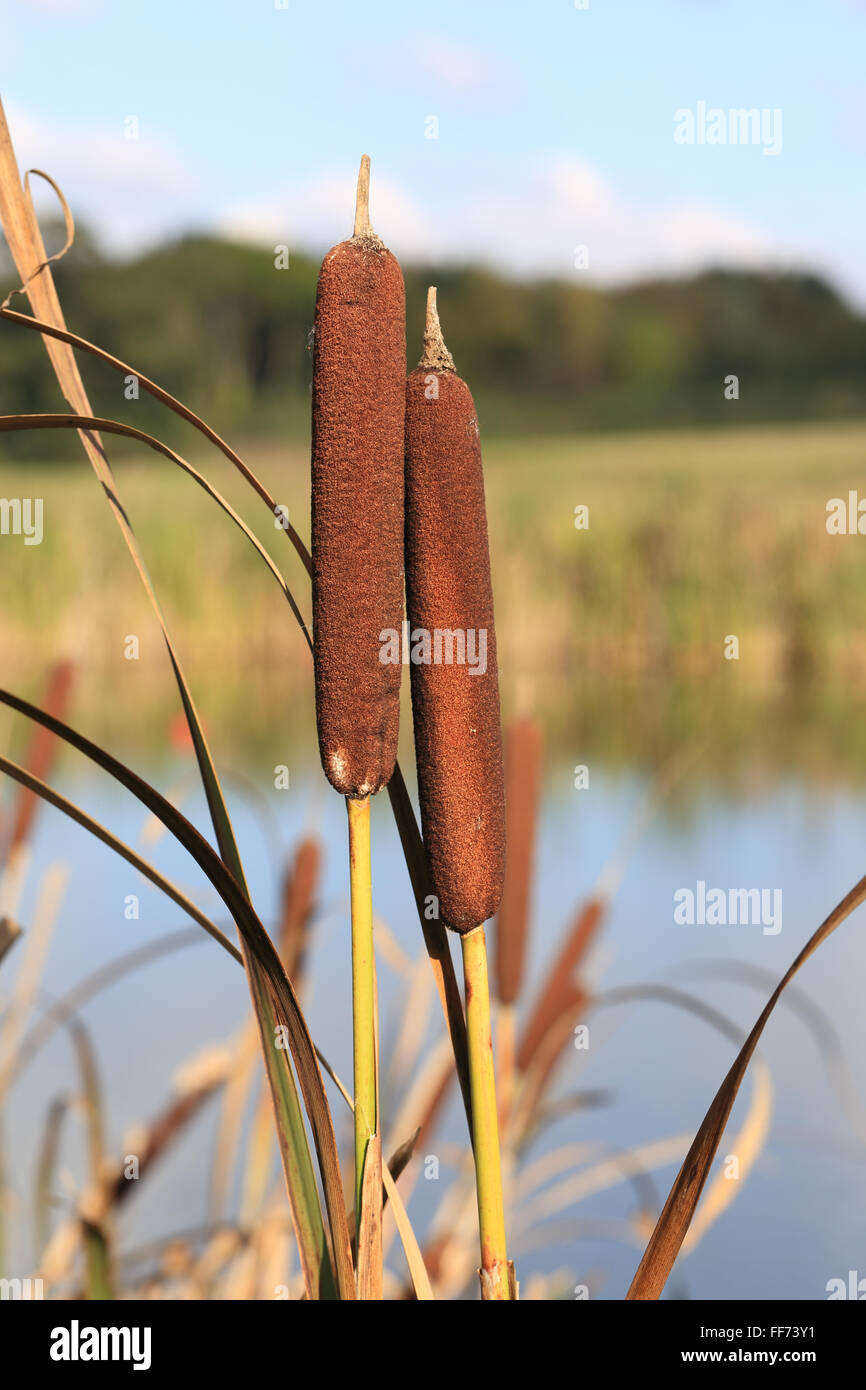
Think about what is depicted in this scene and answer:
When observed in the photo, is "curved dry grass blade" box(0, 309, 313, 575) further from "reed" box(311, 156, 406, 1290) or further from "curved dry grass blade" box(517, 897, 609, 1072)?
"curved dry grass blade" box(517, 897, 609, 1072)

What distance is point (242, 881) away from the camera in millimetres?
576

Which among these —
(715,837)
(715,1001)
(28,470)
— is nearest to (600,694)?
(715,837)

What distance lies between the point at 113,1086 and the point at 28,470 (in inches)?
892

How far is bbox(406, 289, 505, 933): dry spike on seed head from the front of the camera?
569 mm

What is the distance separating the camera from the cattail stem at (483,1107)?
549 millimetres

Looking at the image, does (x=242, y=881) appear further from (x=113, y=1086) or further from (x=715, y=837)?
(x=715, y=837)

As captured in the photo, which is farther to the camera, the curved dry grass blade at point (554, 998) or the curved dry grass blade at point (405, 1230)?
the curved dry grass blade at point (554, 998)

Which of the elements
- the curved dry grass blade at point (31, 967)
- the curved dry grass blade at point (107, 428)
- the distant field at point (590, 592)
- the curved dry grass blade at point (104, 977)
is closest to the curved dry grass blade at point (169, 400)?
the curved dry grass blade at point (107, 428)

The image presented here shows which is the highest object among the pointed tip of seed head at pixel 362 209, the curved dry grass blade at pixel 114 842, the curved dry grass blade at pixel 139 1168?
the pointed tip of seed head at pixel 362 209

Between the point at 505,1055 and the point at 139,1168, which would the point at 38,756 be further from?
the point at 505,1055

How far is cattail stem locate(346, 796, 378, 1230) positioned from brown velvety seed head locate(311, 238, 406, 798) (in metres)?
0.04

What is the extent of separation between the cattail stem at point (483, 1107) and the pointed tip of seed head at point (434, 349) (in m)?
0.29

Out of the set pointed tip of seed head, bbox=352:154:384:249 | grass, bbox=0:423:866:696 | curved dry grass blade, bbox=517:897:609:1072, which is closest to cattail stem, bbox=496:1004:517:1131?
curved dry grass blade, bbox=517:897:609:1072

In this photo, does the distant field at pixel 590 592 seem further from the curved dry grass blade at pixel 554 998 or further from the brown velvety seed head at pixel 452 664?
the brown velvety seed head at pixel 452 664
